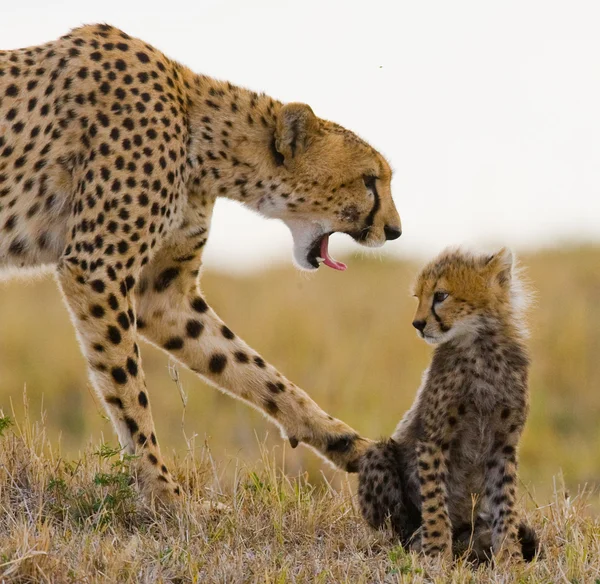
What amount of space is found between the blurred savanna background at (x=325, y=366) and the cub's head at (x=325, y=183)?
250 cm

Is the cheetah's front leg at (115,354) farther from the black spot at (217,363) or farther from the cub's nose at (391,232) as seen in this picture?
the cub's nose at (391,232)

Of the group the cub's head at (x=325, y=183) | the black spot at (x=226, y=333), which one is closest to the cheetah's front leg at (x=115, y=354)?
the black spot at (x=226, y=333)

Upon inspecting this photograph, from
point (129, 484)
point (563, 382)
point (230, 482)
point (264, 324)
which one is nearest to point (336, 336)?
point (264, 324)

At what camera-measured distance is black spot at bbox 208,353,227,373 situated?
4574 millimetres

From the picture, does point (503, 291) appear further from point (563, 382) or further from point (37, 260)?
point (563, 382)

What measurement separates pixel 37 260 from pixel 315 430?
1204 mm

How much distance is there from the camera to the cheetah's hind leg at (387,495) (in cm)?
377

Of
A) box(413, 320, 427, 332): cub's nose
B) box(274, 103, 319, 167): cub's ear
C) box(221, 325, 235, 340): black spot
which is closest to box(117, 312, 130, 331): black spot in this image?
box(221, 325, 235, 340): black spot

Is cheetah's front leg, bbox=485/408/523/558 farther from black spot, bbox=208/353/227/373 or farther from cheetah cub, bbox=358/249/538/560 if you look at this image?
black spot, bbox=208/353/227/373

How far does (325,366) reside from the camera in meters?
8.30

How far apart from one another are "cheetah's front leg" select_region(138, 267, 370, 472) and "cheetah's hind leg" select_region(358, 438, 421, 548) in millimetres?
627

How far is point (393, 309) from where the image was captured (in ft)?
30.7

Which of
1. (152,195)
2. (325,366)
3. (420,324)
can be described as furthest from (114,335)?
(325,366)

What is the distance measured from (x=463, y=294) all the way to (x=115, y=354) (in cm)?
119
